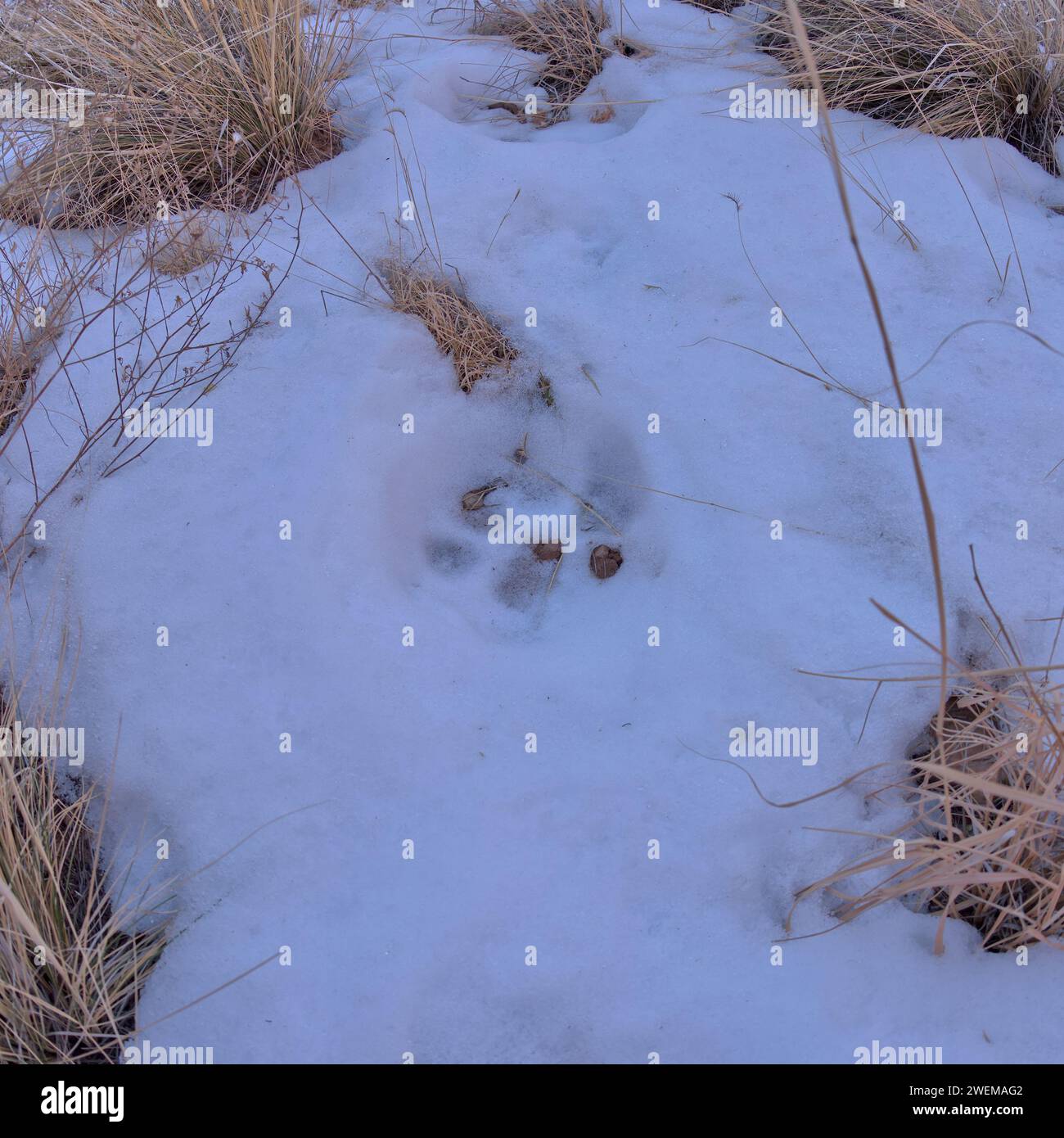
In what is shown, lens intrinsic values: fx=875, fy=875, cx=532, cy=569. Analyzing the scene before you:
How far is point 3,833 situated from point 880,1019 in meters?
1.29

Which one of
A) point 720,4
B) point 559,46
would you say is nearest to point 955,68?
point 720,4

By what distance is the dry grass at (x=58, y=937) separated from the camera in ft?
3.99

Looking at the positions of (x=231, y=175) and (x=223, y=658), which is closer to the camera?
(x=223, y=658)

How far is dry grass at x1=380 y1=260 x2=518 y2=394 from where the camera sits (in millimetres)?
1798

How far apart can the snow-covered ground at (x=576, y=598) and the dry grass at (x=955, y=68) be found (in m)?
0.09

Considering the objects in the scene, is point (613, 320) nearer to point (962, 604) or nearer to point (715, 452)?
point (715, 452)

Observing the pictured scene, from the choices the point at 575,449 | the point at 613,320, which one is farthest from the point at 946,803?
the point at 613,320

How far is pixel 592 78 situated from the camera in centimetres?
231

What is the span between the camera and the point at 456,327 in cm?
180

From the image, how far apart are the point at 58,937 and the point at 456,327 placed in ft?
4.20

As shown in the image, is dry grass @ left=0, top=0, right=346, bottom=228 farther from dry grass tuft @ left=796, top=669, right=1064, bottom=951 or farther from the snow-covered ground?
dry grass tuft @ left=796, top=669, right=1064, bottom=951

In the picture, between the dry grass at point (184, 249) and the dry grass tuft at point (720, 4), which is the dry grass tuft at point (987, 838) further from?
the dry grass tuft at point (720, 4)

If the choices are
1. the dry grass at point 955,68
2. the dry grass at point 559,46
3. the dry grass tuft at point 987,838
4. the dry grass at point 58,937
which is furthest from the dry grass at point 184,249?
the dry grass tuft at point 987,838

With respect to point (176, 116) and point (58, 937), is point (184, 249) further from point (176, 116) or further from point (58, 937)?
point (58, 937)
